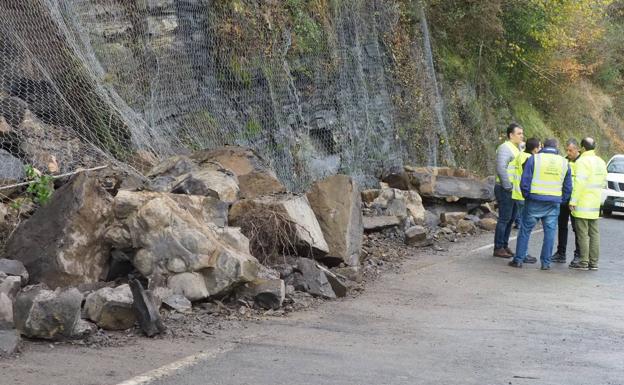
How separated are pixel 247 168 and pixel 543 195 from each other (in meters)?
4.24

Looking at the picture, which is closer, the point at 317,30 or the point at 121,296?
the point at 121,296

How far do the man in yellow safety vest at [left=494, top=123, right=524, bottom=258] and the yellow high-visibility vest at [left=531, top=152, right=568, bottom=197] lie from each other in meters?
0.78

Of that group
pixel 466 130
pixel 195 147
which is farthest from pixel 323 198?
pixel 466 130

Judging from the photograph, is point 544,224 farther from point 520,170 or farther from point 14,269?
point 14,269

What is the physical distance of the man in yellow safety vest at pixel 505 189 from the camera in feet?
43.8

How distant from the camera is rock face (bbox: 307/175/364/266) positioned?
1086cm

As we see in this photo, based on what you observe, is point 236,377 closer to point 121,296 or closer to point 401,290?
point 121,296

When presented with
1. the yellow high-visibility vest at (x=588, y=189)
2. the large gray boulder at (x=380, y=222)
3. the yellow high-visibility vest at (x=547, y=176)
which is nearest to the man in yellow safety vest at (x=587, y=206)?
the yellow high-visibility vest at (x=588, y=189)

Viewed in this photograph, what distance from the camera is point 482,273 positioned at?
11.9 meters

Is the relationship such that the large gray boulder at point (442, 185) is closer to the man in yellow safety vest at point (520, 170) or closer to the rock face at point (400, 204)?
the rock face at point (400, 204)

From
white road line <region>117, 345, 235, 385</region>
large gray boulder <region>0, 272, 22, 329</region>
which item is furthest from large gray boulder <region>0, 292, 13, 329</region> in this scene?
white road line <region>117, 345, 235, 385</region>

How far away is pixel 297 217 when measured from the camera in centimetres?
1013

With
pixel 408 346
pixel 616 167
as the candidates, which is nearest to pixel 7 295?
pixel 408 346

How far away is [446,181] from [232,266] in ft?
32.2
